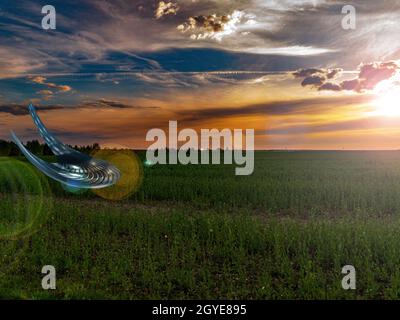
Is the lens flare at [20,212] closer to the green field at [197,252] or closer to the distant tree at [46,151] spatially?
the green field at [197,252]

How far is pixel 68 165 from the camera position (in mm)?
13164

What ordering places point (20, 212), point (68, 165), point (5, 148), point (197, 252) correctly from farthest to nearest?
point (5, 148) < point (20, 212) < point (68, 165) < point (197, 252)

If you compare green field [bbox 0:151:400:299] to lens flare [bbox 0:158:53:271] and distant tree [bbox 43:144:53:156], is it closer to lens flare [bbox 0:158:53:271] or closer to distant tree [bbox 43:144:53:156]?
lens flare [bbox 0:158:53:271]

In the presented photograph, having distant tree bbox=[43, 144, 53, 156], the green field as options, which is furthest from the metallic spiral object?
distant tree bbox=[43, 144, 53, 156]

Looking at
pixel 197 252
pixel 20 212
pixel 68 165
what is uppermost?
pixel 68 165

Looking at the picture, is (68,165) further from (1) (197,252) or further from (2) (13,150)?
(2) (13,150)

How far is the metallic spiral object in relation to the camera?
12.3 m

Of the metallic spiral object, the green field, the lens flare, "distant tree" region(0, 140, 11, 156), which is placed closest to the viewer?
the green field

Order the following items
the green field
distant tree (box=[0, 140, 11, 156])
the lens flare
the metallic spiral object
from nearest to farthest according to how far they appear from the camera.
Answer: the green field, the lens flare, the metallic spiral object, distant tree (box=[0, 140, 11, 156])

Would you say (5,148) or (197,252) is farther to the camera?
(5,148)

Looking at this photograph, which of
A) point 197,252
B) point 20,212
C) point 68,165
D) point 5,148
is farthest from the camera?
point 5,148

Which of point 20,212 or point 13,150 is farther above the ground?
point 13,150

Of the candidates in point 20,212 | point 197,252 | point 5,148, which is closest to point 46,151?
point 5,148
